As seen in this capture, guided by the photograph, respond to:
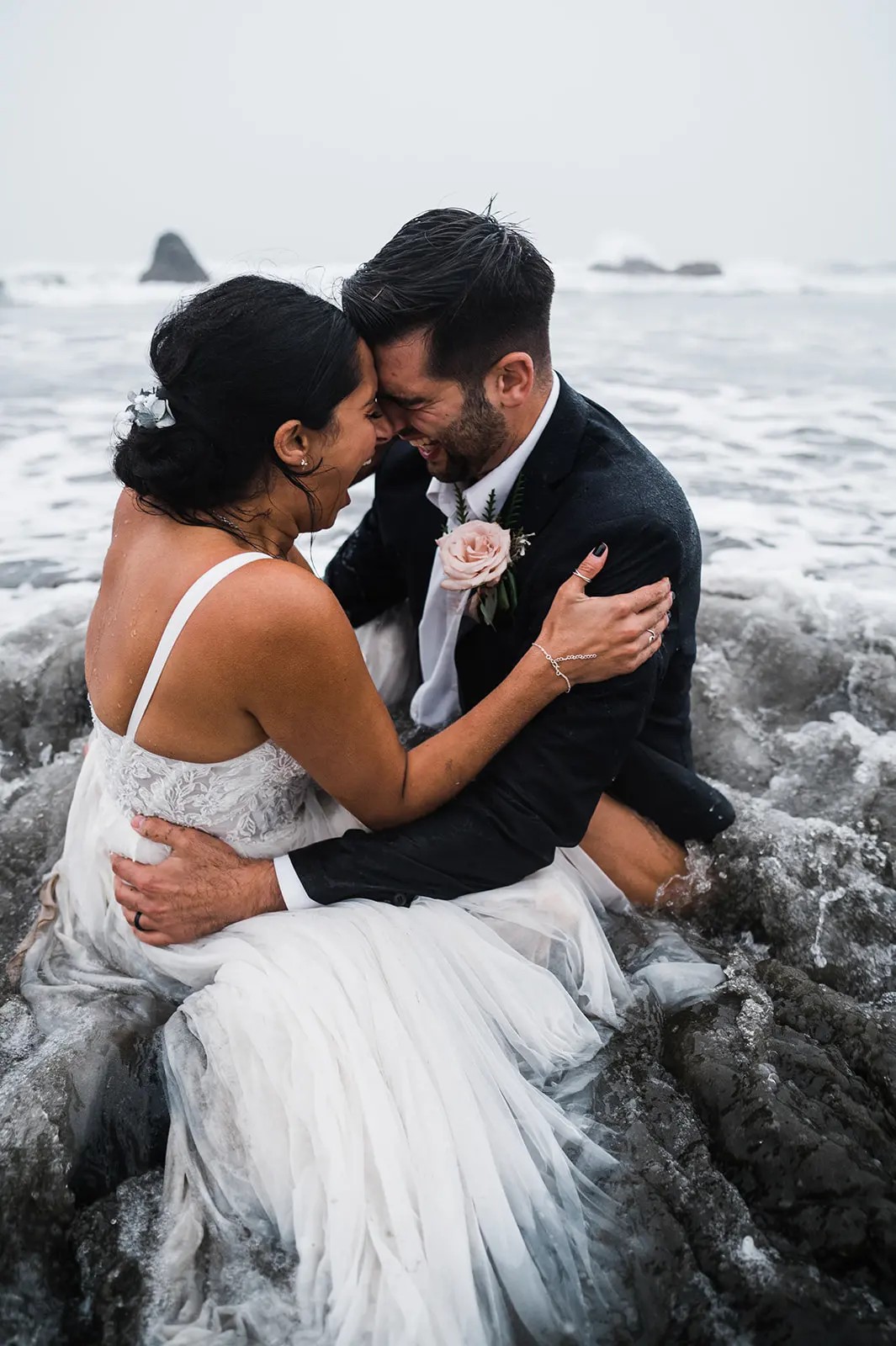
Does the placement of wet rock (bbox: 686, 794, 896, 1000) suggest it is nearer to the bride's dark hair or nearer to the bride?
the bride

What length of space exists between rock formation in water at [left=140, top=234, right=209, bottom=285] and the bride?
26.6m

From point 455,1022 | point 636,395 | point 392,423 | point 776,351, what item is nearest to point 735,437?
point 636,395

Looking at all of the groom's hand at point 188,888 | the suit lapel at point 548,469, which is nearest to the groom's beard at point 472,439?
the suit lapel at point 548,469

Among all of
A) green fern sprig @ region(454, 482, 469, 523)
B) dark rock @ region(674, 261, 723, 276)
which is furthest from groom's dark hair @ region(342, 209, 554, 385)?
dark rock @ region(674, 261, 723, 276)

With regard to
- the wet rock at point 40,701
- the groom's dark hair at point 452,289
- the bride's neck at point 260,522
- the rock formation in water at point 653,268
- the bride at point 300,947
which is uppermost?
the groom's dark hair at point 452,289

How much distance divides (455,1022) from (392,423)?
1596 mm

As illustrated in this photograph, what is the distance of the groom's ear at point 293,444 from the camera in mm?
2531

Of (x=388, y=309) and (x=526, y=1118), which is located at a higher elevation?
(x=388, y=309)

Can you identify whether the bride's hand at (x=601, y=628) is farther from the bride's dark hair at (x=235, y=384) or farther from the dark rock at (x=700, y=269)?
the dark rock at (x=700, y=269)

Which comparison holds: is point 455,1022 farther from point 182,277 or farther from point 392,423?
point 182,277

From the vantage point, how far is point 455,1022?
8.14 feet

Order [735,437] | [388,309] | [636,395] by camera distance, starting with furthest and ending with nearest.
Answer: [636,395], [735,437], [388,309]

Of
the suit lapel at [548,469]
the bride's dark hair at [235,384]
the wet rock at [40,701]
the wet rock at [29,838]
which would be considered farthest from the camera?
the wet rock at [40,701]

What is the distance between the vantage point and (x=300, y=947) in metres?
2.56
